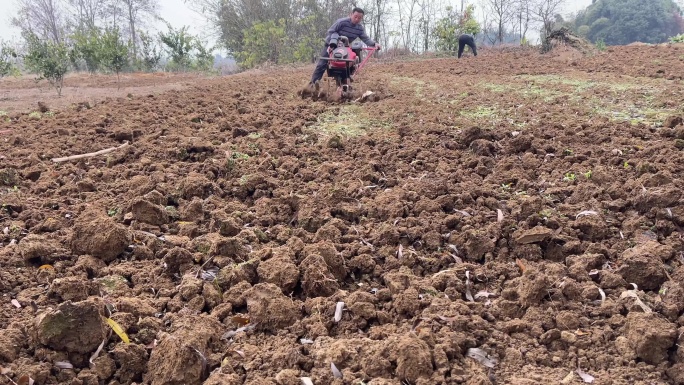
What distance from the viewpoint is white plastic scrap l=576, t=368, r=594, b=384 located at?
6.36 feet

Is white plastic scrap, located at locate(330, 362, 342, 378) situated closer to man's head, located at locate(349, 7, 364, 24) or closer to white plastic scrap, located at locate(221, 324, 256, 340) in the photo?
white plastic scrap, located at locate(221, 324, 256, 340)

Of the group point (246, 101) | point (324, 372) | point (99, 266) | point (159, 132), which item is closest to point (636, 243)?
point (324, 372)

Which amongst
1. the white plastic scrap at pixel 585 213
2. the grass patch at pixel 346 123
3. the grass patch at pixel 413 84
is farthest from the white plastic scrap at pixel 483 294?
the grass patch at pixel 413 84

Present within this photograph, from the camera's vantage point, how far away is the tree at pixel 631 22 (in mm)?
38594

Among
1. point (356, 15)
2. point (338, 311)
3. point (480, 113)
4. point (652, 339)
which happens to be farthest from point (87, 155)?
point (356, 15)

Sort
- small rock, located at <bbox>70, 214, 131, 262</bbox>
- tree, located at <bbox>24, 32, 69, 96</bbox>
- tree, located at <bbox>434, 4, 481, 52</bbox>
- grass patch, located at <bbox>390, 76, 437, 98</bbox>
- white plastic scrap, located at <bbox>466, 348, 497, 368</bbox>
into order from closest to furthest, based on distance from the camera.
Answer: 1. white plastic scrap, located at <bbox>466, 348, 497, 368</bbox>
2. small rock, located at <bbox>70, 214, 131, 262</bbox>
3. grass patch, located at <bbox>390, 76, 437, 98</bbox>
4. tree, located at <bbox>24, 32, 69, 96</bbox>
5. tree, located at <bbox>434, 4, 481, 52</bbox>

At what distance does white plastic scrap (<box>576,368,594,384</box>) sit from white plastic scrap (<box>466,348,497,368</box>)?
32cm

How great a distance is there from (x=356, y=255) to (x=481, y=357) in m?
1.08

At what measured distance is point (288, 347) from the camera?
7.22 ft

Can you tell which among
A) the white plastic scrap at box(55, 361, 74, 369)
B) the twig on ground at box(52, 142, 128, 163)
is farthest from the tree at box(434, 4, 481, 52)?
the white plastic scrap at box(55, 361, 74, 369)

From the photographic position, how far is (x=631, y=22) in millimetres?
38344

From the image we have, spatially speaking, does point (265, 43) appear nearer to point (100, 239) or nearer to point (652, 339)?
point (100, 239)

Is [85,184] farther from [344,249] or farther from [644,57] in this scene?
[644,57]

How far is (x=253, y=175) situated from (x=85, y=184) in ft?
4.56
